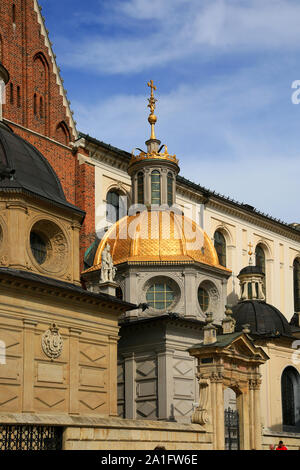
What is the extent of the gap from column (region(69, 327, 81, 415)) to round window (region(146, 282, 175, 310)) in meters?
8.34

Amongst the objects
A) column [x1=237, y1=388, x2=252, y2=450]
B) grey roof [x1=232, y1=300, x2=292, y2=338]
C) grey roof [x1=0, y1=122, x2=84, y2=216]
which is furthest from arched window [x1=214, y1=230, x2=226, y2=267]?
column [x1=237, y1=388, x2=252, y2=450]

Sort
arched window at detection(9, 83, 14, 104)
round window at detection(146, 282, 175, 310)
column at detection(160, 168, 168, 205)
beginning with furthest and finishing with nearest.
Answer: column at detection(160, 168, 168, 205)
arched window at detection(9, 83, 14, 104)
round window at detection(146, 282, 175, 310)

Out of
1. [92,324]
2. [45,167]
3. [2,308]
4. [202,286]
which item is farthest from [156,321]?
[2,308]

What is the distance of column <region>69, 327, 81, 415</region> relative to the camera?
2453 cm

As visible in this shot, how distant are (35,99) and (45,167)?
9638 millimetres

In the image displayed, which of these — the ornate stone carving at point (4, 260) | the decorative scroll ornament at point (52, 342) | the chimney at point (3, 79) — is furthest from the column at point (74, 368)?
the chimney at point (3, 79)

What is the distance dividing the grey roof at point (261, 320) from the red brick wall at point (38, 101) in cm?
840

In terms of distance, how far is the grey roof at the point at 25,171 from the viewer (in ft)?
82.9

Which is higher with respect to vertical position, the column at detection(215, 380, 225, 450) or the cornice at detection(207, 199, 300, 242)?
the cornice at detection(207, 199, 300, 242)

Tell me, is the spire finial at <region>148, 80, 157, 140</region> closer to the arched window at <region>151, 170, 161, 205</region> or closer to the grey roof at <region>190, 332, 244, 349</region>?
the arched window at <region>151, 170, 161, 205</region>

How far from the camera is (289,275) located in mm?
53000

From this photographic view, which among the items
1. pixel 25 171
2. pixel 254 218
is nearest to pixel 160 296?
pixel 25 171

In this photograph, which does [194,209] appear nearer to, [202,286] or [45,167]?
[202,286]

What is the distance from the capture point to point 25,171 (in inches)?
1043
